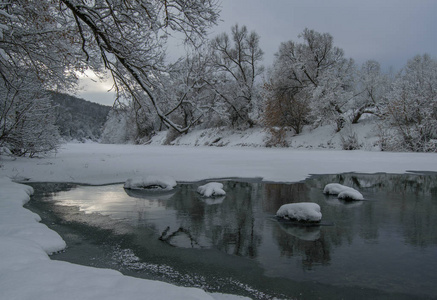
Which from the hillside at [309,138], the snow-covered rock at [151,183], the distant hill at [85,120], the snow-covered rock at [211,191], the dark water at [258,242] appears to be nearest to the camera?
the dark water at [258,242]

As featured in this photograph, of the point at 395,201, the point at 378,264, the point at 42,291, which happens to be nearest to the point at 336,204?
the point at 395,201

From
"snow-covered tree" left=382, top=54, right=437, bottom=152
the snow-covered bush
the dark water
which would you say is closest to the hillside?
the snow-covered bush

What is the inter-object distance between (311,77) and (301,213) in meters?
27.5

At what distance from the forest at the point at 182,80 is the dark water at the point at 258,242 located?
2605 mm

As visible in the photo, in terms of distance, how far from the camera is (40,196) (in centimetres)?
813

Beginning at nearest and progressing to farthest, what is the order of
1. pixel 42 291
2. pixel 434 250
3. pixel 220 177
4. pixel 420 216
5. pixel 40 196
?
1. pixel 42 291
2. pixel 434 250
3. pixel 420 216
4. pixel 40 196
5. pixel 220 177

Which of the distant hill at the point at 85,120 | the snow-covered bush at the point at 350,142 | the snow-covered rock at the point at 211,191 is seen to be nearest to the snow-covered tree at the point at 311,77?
the snow-covered bush at the point at 350,142

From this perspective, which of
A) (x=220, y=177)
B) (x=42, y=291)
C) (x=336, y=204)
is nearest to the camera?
(x=42, y=291)

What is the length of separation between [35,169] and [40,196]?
180 inches

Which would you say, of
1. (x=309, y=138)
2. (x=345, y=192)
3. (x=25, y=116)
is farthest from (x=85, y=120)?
(x=345, y=192)

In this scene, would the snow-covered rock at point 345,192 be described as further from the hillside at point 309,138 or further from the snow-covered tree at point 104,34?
the hillside at point 309,138

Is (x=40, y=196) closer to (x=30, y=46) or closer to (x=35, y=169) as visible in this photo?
(x=30, y=46)

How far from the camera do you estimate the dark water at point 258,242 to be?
3.38m

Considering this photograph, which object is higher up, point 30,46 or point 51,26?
point 51,26
